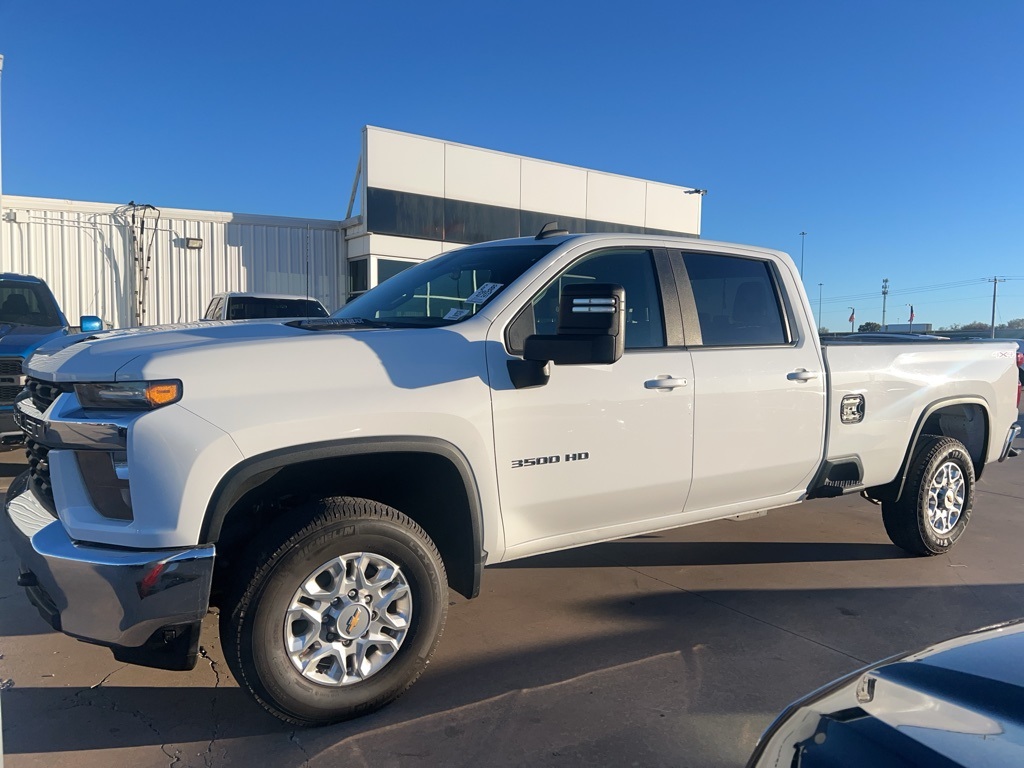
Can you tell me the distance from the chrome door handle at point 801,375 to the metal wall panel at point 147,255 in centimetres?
1459

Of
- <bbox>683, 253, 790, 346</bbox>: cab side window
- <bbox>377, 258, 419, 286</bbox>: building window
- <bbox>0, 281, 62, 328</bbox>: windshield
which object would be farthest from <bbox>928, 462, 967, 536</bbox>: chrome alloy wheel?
<bbox>377, 258, 419, 286</bbox>: building window

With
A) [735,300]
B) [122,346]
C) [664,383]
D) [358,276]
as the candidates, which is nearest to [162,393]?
[122,346]

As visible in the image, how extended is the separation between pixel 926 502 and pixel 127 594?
483 centimetres

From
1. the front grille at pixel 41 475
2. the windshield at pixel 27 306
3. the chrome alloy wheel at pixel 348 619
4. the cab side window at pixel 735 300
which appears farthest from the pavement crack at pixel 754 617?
the windshield at pixel 27 306

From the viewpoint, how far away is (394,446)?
9.34ft

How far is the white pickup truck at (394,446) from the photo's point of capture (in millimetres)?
2504

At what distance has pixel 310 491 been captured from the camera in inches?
120

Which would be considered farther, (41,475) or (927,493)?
(927,493)

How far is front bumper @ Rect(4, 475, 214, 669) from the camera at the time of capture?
2441 mm

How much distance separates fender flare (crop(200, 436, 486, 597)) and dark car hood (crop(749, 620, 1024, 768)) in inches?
59.7

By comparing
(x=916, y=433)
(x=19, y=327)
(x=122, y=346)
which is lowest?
(x=916, y=433)

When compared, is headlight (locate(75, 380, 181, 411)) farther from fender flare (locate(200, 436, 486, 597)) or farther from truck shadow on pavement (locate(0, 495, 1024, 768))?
truck shadow on pavement (locate(0, 495, 1024, 768))

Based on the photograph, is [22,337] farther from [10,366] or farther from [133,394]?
[133,394]

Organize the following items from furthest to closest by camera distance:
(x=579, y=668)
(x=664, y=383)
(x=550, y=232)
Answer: (x=550, y=232) < (x=664, y=383) < (x=579, y=668)
